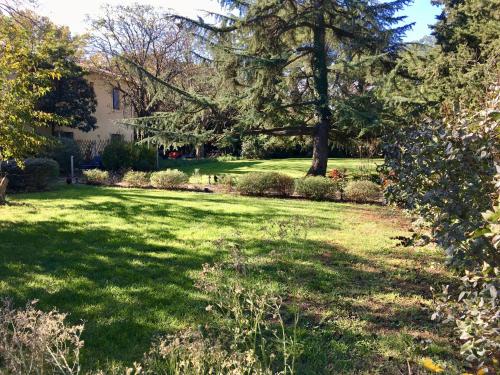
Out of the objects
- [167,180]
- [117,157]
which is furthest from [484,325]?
[117,157]

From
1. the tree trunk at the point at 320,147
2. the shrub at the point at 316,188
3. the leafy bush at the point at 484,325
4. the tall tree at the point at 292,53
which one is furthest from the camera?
the tree trunk at the point at 320,147

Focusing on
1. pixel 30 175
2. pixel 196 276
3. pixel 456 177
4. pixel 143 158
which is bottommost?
pixel 196 276

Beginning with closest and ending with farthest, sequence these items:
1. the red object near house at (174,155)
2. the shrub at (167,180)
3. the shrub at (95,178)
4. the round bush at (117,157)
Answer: the shrub at (167,180)
the shrub at (95,178)
the round bush at (117,157)
the red object near house at (174,155)

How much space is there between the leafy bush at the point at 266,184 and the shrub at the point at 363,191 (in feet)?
6.87

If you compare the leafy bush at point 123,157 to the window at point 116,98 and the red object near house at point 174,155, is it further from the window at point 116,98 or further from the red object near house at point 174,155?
the red object near house at point 174,155

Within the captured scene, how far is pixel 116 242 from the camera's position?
6.92 m

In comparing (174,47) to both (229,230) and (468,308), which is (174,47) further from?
(468,308)

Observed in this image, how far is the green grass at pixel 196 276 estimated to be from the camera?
3584mm

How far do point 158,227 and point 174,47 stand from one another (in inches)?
969

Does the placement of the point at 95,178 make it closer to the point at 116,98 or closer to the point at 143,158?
the point at 143,158

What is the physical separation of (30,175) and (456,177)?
1325cm

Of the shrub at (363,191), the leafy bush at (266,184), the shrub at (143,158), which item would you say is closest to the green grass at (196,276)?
the shrub at (363,191)

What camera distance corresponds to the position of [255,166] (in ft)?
85.1

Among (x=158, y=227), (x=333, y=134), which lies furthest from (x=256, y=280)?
(x=333, y=134)
